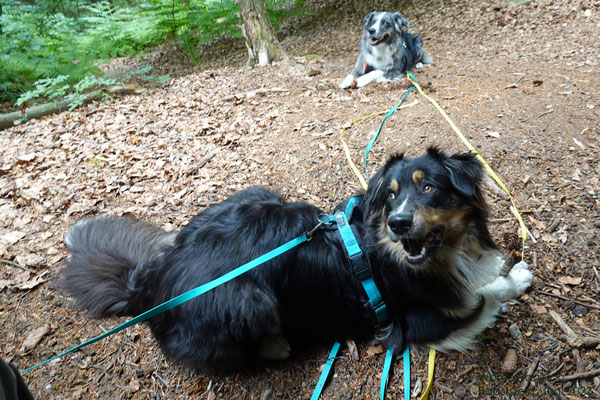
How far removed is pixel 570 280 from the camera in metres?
2.52

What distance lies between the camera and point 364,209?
7.98 ft

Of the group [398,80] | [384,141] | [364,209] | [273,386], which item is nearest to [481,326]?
[364,209]

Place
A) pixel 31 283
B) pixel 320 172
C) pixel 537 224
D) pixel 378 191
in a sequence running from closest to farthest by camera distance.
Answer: pixel 378 191 < pixel 537 224 < pixel 31 283 < pixel 320 172

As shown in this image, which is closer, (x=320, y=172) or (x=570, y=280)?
(x=570, y=280)

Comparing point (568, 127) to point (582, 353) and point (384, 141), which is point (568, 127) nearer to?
point (384, 141)

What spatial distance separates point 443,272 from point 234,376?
1.65 meters

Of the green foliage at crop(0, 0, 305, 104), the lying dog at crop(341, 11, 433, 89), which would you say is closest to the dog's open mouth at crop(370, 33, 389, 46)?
the lying dog at crop(341, 11, 433, 89)

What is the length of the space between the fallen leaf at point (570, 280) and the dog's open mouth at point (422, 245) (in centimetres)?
122

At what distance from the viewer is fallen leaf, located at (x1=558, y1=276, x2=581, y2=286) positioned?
2.50 meters

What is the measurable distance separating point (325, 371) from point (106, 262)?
73.2 inches


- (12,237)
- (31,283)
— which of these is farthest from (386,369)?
(12,237)

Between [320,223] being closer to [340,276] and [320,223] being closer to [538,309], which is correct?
[340,276]

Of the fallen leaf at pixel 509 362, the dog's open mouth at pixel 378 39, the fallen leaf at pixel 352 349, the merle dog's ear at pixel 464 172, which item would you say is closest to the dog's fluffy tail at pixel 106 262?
the fallen leaf at pixel 352 349

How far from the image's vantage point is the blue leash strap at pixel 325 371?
2270 mm
